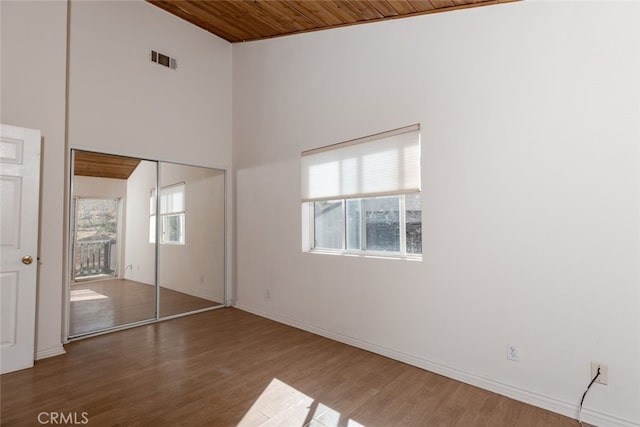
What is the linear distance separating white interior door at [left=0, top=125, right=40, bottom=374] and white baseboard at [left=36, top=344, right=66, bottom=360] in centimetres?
18

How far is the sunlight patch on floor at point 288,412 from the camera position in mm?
2098

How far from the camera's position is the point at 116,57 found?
12.5ft

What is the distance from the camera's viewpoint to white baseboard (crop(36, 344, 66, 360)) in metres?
3.03

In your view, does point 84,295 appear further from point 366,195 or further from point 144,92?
point 366,195

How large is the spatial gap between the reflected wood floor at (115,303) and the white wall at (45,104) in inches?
15.7

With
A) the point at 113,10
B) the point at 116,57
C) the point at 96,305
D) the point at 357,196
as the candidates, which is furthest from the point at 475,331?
the point at 113,10

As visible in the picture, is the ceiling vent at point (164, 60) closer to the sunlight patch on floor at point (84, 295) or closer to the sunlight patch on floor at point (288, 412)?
the sunlight patch on floor at point (84, 295)

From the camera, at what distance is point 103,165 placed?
12.4 ft

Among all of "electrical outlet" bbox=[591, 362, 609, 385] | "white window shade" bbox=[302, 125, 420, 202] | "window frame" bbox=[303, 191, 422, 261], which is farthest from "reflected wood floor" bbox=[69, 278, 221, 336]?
"electrical outlet" bbox=[591, 362, 609, 385]

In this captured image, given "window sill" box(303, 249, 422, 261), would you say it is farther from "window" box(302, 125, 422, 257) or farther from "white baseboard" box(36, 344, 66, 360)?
"white baseboard" box(36, 344, 66, 360)

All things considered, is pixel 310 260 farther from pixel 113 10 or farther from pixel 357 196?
pixel 113 10

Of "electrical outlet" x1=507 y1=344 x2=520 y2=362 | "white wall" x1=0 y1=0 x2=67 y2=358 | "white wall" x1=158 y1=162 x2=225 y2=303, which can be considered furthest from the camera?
"white wall" x1=158 y1=162 x2=225 y2=303
